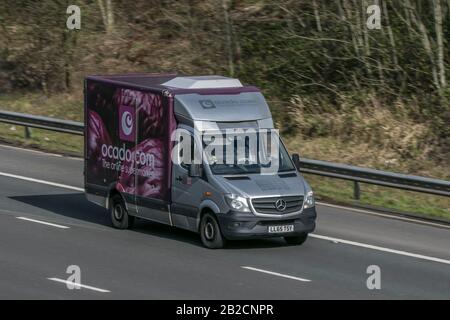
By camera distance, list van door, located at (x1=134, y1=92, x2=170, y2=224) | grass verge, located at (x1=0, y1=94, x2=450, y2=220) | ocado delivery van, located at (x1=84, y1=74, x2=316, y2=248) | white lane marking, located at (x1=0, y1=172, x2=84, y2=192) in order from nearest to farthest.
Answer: ocado delivery van, located at (x1=84, y1=74, x2=316, y2=248) < van door, located at (x1=134, y1=92, x2=170, y2=224) < grass verge, located at (x1=0, y1=94, x2=450, y2=220) < white lane marking, located at (x1=0, y1=172, x2=84, y2=192)

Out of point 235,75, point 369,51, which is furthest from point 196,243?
point 235,75

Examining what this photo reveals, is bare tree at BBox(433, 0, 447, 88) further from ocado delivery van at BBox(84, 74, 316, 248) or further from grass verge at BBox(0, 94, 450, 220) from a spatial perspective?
ocado delivery van at BBox(84, 74, 316, 248)

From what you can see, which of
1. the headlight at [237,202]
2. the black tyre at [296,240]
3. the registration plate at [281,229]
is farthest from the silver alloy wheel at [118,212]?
the registration plate at [281,229]

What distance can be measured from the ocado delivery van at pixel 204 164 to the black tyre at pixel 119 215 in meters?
0.03

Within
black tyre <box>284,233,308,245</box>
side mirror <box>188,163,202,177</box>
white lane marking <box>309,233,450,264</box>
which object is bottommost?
white lane marking <box>309,233,450,264</box>

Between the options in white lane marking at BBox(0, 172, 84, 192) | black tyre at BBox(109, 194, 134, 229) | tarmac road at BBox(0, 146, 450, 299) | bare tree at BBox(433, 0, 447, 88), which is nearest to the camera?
tarmac road at BBox(0, 146, 450, 299)

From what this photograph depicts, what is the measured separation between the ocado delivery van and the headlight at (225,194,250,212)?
0.05ft

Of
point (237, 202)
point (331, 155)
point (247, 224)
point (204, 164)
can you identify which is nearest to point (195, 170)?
point (204, 164)

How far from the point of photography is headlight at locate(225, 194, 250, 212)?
18328 millimetres

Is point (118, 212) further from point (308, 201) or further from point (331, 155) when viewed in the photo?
point (331, 155)

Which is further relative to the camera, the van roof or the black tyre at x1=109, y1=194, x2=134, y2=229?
the black tyre at x1=109, y1=194, x2=134, y2=229

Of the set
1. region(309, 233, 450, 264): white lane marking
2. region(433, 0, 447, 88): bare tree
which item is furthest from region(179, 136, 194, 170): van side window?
region(433, 0, 447, 88): bare tree

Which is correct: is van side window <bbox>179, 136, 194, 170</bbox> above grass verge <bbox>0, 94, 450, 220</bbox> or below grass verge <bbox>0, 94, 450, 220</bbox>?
above

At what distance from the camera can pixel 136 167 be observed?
19922mm
